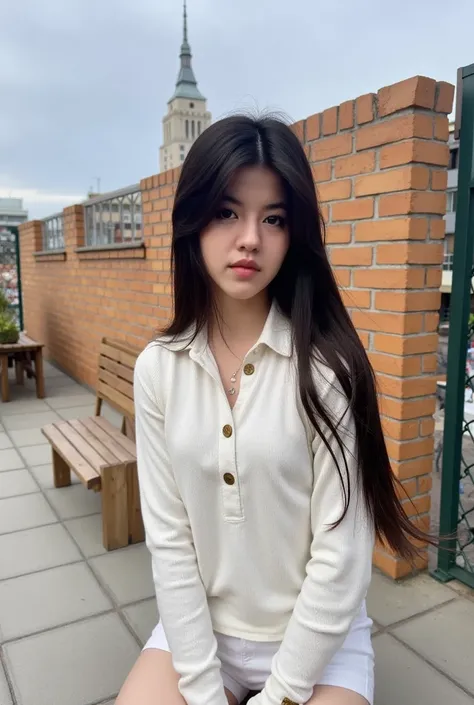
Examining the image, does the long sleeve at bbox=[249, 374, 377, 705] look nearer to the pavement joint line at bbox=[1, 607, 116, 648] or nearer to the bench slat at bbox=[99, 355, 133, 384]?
the pavement joint line at bbox=[1, 607, 116, 648]

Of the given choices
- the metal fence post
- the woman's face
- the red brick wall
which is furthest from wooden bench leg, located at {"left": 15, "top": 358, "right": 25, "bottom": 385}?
the woman's face

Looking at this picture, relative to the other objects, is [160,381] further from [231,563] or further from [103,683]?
[103,683]

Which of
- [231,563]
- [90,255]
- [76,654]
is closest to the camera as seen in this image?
[231,563]

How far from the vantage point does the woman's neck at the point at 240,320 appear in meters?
1.32

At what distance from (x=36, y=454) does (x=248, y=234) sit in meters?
3.55

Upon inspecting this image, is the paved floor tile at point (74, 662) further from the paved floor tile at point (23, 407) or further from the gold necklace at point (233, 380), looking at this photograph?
the paved floor tile at point (23, 407)

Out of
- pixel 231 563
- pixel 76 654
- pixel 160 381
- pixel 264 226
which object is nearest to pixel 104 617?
pixel 76 654

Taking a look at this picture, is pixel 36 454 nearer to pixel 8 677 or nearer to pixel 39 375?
pixel 39 375

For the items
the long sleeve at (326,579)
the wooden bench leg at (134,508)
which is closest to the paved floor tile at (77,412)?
the wooden bench leg at (134,508)

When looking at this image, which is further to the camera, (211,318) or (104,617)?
(104,617)

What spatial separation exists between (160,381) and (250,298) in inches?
11.0

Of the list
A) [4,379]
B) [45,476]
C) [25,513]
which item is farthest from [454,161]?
[4,379]

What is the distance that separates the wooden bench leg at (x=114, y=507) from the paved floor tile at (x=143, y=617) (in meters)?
→ 0.50

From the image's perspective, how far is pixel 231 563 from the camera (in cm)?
125
